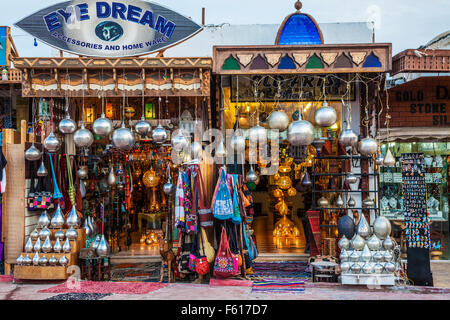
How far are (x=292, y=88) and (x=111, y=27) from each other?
11.9 feet

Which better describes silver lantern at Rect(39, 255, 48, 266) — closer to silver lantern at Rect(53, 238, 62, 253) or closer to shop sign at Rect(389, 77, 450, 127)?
silver lantern at Rect(53, 238, 62, 253)

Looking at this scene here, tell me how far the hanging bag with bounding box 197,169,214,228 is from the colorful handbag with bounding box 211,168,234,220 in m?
0.18

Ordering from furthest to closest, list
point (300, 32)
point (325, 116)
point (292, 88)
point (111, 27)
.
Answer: point (292, 88) < point (300, 32) < point (111, 27) < point (325, 116)

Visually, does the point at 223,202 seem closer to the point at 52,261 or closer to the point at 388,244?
the point at 388,244

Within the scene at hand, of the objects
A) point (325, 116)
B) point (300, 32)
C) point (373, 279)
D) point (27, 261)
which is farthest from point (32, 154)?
point (373, 279)

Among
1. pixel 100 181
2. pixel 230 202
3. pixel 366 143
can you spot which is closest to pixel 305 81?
pixel 366 143

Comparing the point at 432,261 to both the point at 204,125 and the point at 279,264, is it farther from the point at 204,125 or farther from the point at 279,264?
the point at 204,125

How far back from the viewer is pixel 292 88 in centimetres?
859

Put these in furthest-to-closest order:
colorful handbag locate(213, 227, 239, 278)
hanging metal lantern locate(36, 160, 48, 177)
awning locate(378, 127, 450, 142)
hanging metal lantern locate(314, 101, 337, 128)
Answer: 1. awning locate(378, 127, 450, 142)
2. hanging metal lantern locate(36, 160, 48, 177)
3. colorful handbag locate(213, 227, 239, 278)
4. hanging metal lantern locate(314, 101, 337, 128)

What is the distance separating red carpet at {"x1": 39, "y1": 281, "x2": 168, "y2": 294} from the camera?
21.2ft

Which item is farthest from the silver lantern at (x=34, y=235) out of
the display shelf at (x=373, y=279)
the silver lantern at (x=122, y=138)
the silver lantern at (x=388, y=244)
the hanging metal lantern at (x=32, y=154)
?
the silver lantern at (x=388, y=244)

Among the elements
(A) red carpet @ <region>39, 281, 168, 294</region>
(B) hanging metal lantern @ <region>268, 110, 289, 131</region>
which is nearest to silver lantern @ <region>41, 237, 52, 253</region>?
(A) red carpet @ <region>39, 281, 168, 294</region>

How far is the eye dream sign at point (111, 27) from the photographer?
7.53 m
